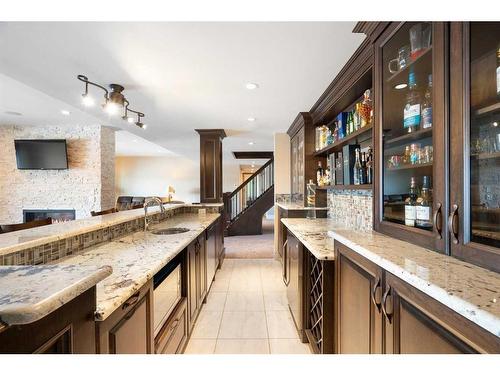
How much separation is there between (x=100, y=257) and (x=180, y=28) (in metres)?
1.51

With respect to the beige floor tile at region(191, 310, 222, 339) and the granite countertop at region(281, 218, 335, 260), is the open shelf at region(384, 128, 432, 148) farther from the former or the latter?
the beige floor tile at region(191, 310, 222, 339)

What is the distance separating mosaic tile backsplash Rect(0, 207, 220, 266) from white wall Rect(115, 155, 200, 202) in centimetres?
843

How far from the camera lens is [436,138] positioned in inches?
39.6

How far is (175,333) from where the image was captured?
5.41ft

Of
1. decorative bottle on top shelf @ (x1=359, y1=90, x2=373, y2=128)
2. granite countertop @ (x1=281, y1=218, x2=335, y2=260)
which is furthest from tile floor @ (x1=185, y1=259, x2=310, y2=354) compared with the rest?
decorative bottle on top shelf @ (x1=359, y1=90, x2=373, y2=128)

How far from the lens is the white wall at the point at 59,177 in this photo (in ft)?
16.4

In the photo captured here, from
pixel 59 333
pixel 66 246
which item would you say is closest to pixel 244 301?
pixel 66 246

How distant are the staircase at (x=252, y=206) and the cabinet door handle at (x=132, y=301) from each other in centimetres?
574

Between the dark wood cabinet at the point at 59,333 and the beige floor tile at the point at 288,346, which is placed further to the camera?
the beige floor tile at the point at 288,346

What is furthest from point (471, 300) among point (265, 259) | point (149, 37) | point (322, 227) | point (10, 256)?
point (265, 259)

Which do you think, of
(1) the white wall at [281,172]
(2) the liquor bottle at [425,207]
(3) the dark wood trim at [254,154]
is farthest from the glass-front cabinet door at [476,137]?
(3) the dark wood trim at [254,154]

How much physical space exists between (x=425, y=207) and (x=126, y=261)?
1.56 meters

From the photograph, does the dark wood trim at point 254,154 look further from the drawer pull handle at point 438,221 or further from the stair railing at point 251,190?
the drawer pull handle at point 438,221

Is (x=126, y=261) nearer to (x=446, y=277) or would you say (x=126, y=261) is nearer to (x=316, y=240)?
(x=316, y=240)
